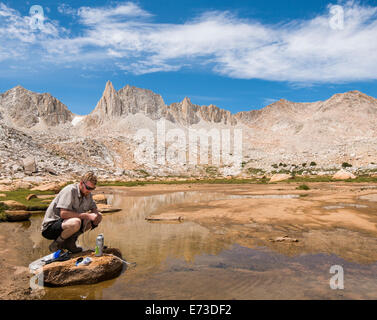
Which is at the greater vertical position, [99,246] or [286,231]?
[99,246]

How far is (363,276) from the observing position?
22.9 feet

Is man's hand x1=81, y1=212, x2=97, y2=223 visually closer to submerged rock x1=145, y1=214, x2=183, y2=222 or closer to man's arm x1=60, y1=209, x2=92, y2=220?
man's arm x1=60, y1=209, x2=92, y2=220

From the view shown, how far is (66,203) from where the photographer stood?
731 centimetres

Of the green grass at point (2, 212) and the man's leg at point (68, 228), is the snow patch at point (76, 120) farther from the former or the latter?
the man's leg at point (68, 228)

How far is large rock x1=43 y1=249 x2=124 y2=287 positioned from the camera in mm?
6723

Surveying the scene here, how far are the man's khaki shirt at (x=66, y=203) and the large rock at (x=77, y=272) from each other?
3.77 feet

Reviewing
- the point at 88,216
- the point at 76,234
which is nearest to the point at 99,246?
the point at 76,234

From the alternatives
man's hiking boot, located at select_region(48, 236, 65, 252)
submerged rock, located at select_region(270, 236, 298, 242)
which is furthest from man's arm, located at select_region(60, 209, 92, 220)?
submerged rock, located at select_region(270, 236, 298, 242)

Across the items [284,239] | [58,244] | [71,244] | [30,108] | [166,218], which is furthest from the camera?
[30,108]

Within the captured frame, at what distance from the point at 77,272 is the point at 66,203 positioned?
5.60ft

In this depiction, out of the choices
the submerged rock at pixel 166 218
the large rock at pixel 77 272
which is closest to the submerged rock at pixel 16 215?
the submerged rock at pixel 166 218

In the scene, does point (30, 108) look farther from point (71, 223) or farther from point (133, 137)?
point (71, 223)
